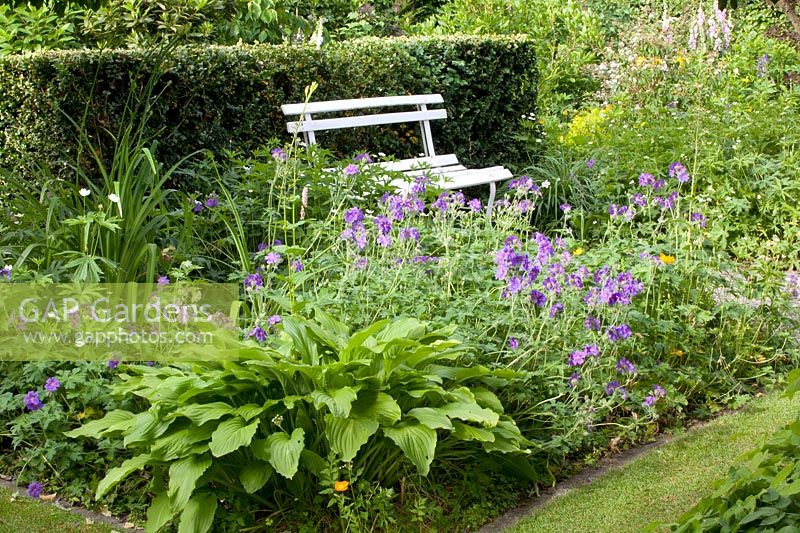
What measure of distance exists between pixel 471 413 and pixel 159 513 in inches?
42.2

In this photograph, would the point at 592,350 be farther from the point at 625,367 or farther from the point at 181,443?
the point at 181,443

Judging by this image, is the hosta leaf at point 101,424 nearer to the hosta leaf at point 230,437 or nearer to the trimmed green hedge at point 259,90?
the hosta leaf at point 230,437

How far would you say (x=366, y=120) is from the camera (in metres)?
6.98

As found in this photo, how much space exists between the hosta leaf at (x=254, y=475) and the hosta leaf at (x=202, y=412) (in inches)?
7.6

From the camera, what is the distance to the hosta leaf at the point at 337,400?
10.1 feet

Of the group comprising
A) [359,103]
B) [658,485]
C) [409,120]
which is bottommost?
[658,485]

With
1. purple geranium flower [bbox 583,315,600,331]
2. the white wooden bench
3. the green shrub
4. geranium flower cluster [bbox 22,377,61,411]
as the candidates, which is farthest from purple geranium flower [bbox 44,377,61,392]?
the white wooden bench

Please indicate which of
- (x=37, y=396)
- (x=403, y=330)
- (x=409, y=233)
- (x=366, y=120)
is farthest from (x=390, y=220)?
(x=366, y=120)

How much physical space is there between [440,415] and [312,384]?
0.47 metres

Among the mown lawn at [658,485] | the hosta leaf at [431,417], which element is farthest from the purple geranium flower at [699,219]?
the hosta leaf at [431,417]

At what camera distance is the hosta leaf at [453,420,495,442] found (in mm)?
3266

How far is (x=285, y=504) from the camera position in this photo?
3.34m

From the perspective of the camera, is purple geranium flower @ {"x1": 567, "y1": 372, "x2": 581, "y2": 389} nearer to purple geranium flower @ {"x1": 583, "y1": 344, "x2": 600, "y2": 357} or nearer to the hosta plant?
purple geranium flower @ {"x1": 583, "y1": 344, "x2": 600, "y2": 357}

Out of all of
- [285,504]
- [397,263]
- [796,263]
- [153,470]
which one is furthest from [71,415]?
[796,263]
